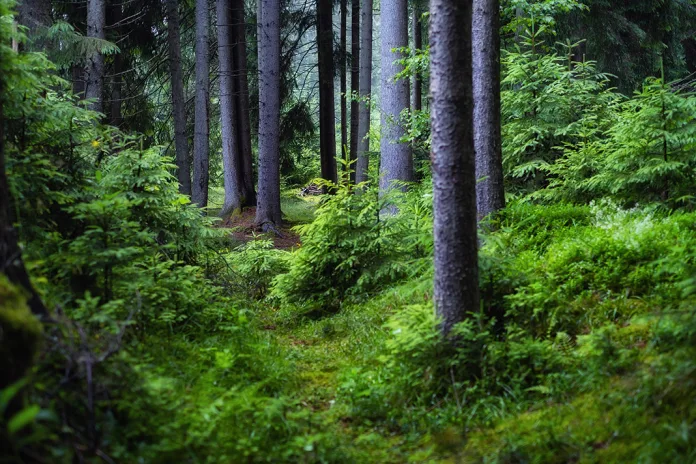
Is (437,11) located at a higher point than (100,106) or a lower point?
lower

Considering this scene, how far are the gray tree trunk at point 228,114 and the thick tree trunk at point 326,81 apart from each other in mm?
3591

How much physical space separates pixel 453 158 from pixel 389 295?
2.20 metres

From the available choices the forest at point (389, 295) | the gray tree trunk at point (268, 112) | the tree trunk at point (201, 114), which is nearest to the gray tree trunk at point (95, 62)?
the forest at point (389, 295)

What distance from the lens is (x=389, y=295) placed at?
21.5 feet

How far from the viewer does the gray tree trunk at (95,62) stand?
11383mm

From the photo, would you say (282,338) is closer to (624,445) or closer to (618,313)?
(618,313)

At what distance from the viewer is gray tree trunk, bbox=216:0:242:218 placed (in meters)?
15.8

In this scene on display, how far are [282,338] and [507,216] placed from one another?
11.8 feet

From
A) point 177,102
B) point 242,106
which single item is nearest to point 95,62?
point 177,102

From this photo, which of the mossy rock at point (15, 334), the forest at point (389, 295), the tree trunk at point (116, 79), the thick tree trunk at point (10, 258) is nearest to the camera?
the mossy rock at point (15, 334)

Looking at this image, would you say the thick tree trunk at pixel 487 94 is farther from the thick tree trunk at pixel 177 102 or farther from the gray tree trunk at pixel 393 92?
the thick tree trunk at pixel 177 102

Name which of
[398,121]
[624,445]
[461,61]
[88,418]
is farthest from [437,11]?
[398,121]

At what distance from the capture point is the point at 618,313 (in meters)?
5.30

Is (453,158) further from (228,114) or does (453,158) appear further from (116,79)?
(116,79)
